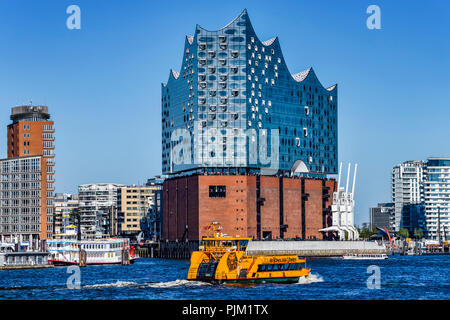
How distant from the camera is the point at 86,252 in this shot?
174 meters

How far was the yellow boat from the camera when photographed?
88.4 meters

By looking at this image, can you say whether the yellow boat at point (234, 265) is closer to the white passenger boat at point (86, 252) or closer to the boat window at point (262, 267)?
the boat window at point (262, 267)

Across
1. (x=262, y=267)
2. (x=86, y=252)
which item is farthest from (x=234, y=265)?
(x=86, y=252)

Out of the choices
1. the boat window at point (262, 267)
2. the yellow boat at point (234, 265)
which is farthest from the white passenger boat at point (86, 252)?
the boat window at point (262, 267)

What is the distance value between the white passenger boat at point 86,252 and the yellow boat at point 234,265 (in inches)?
3242

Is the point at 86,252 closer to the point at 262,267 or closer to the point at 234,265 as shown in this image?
the point at 262,267

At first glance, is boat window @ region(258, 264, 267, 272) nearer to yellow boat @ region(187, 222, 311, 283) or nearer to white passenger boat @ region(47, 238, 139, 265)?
yellow boat @ region(187, 222, 311, 283)

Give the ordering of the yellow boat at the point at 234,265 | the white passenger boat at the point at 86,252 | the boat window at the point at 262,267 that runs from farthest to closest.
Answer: the white passenger boat at the point at 86,252
the boat window at the point at 262,267
the yellow boat at the point at 234,265

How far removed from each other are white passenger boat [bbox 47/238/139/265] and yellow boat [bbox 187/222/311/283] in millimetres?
82355

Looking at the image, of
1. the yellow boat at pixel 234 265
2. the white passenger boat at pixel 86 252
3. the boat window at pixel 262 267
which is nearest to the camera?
the yellow boat at pixel 234 265

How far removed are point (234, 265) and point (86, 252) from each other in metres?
91.7

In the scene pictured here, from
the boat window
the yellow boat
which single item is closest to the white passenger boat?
the yellow boat

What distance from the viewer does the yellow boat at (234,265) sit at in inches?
3479
